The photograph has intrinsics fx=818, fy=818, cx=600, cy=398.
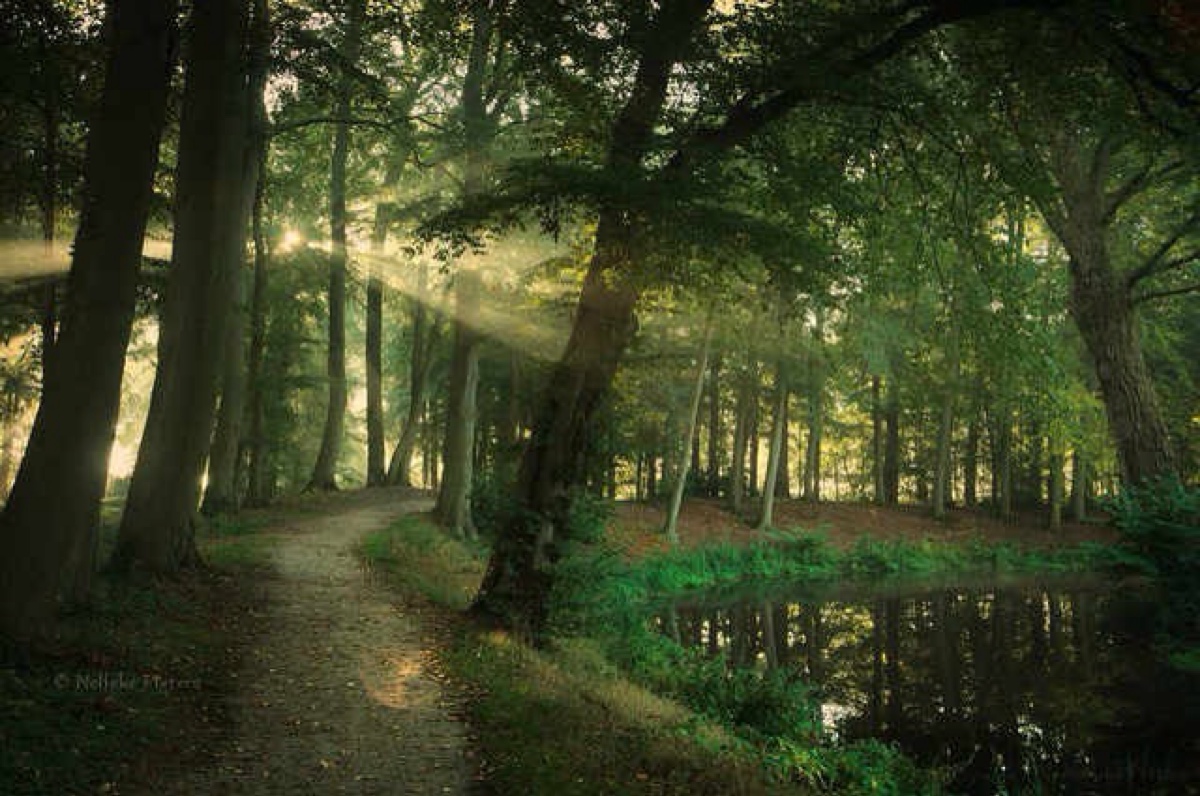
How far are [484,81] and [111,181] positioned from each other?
1483cm

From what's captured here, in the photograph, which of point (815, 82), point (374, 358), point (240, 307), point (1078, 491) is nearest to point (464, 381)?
point (240, 307)

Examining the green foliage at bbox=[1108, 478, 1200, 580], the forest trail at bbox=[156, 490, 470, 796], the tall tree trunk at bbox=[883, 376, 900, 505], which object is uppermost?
the tall tree trunk at bbox=[883, 376, 900, 505]

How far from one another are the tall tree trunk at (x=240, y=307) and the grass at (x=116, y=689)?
20.7 ft

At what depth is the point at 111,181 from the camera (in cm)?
712

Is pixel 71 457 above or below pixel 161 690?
above

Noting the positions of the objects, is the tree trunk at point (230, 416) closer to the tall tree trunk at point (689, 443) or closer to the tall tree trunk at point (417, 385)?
the tall tree trunk at point (417, 385)

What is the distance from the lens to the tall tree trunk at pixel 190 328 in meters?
10.3

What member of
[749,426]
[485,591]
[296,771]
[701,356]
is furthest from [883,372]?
[296,771]

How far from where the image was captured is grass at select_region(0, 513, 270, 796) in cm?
519

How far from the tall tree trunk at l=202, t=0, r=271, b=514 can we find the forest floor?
962cm

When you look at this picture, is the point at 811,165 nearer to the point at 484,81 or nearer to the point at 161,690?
the point at 161,690

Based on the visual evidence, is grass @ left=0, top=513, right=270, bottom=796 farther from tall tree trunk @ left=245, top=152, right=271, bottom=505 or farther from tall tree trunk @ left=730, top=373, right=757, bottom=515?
tall tree trunk @ left=730, top=373, right=757, bottom=515

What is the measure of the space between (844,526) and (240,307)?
21.6m

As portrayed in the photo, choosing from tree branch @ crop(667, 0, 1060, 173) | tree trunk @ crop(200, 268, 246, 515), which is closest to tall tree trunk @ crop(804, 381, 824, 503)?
tree trunk @ crop(200, 268, 246, 515)
